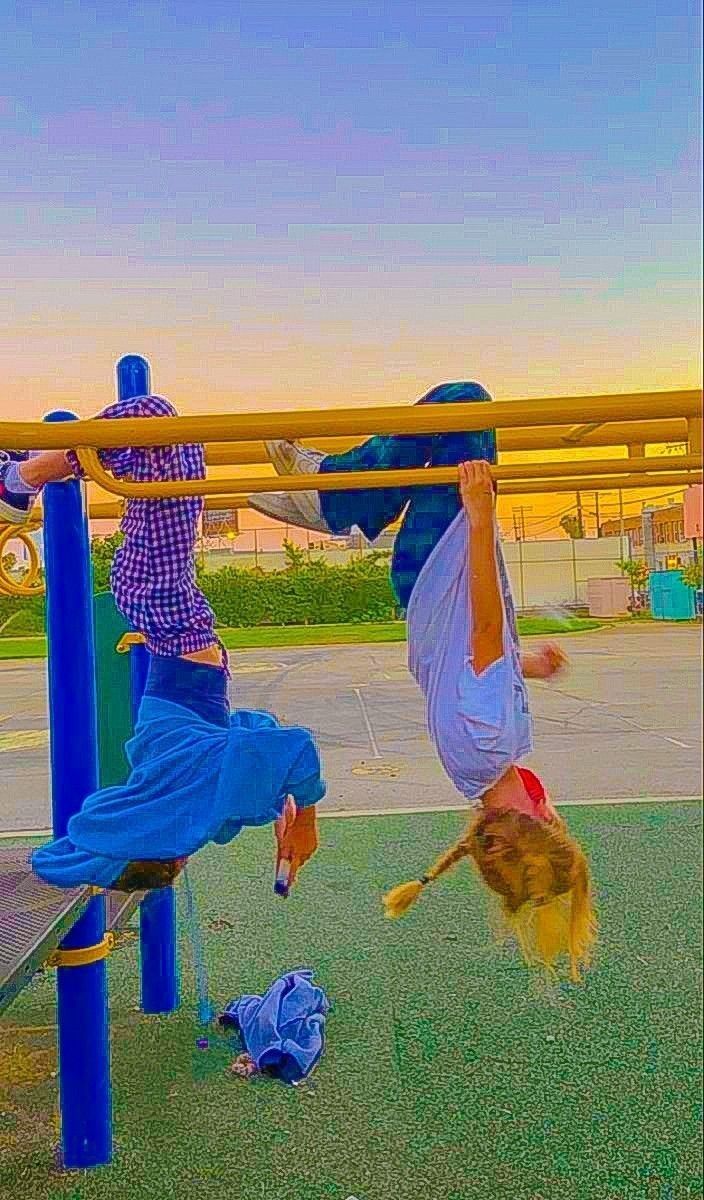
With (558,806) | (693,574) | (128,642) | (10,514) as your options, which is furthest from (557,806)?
(10,514)

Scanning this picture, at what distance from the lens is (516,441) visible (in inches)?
65.5

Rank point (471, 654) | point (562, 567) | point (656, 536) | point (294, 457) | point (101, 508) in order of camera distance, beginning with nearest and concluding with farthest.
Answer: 1. point (471, 654)
2. point (294, 457)
3. point (656, 536)
4. point (562, 567)
5. point (101, 508)

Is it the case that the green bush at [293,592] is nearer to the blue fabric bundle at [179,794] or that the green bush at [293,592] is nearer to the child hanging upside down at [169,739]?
the child hanging upside down at [169,739]

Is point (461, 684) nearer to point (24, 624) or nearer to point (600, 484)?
point (600, 484)

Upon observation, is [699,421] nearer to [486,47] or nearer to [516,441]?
[516,441]

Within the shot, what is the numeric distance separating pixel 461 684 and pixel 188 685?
1.57 ft

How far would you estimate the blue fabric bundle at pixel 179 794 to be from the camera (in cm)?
151

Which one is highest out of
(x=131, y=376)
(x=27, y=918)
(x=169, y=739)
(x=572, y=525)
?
(x=131, y=376)

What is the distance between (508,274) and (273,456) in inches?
85.5

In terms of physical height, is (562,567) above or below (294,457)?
below

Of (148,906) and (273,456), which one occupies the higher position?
(273,456)

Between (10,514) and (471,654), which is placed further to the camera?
(10,514)

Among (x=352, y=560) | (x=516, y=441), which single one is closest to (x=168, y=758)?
(x=352, y=560)

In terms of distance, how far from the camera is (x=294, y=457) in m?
1.58
